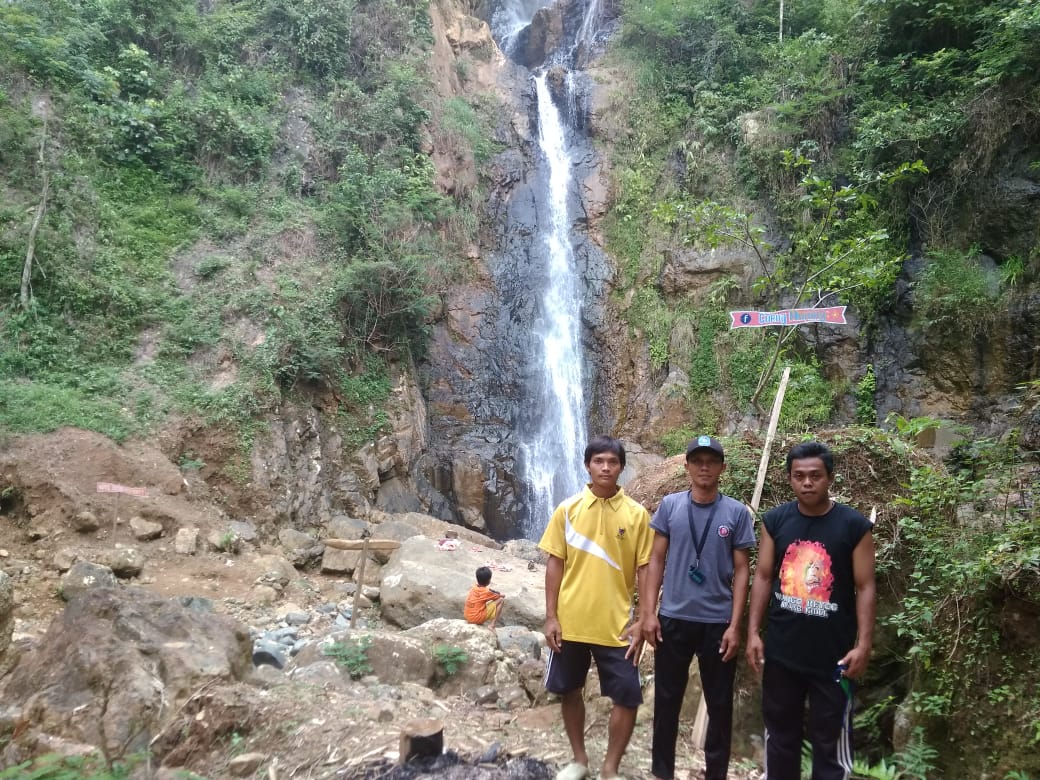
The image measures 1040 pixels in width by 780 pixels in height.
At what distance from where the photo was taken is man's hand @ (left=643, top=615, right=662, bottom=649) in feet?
8.56

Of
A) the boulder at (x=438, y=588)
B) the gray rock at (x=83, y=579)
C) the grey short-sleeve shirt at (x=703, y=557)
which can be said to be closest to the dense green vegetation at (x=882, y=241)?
the grey short-sleeve shirt at (x=703, y=557)

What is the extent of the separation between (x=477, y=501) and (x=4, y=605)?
912 centimetres

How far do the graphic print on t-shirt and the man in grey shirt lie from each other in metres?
0.17

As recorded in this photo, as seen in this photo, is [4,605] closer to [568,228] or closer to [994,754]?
[994,754]

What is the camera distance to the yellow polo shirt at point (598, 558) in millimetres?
2666

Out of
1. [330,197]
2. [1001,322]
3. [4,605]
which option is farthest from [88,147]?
[1001,322]

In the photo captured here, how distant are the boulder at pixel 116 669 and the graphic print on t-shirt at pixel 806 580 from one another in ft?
9.84

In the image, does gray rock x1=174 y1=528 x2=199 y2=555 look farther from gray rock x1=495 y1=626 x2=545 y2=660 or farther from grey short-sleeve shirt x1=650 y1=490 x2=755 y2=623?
grey short-sleeve shirt x1=650 y1=490 x2=755 y2=623

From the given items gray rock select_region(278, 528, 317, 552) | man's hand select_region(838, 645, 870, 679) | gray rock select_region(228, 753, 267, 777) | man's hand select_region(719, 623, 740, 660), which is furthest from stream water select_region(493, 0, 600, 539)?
man's hand select_region(838, 645, 870, 679)

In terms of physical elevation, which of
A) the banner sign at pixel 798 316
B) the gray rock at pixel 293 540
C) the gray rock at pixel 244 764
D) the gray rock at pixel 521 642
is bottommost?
the gray rock at pixel 521 642

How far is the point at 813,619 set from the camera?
2426 mm

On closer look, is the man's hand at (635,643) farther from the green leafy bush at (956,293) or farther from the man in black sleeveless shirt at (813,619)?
the green leafy bush at (956,293)

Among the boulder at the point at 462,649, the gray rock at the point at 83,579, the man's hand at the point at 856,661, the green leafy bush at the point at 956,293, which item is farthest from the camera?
the green leafy bush at the point at 956,293

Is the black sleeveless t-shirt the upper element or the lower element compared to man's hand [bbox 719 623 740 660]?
upper
